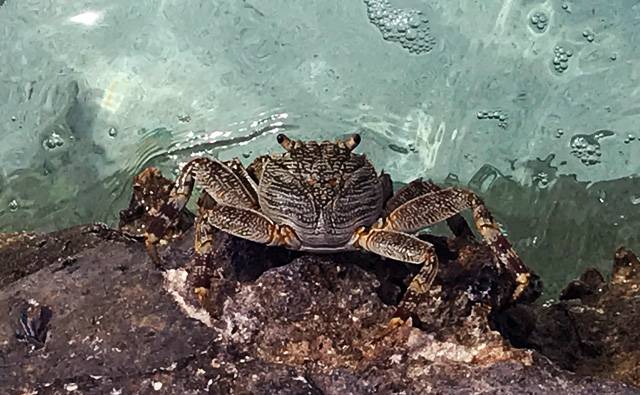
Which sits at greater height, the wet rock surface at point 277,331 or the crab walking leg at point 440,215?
the crab walking leg at point 440,215

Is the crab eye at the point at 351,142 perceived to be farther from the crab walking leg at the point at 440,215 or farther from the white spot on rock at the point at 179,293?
the white spot on rock at the point at 179,293

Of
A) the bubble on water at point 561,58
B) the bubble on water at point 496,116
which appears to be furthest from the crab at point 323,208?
the bubble on water at point 561,58

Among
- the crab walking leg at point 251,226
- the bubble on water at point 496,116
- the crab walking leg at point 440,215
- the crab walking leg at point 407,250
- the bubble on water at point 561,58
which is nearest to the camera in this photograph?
the crab walking leg at point 407,250

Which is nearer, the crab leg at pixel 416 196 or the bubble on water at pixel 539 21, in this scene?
the crab leg at pixel 416 196

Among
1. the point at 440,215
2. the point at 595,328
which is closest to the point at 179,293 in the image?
the point at 440,215

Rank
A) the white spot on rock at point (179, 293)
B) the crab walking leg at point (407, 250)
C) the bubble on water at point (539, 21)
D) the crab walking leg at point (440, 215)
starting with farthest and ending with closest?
the bubble on water at point (539, 21), the crab walking leg at point (440, 215), the crab walking leg at point (407, 250), the white spot on rock at point (179, 293)

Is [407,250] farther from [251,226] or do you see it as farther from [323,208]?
[251,226]

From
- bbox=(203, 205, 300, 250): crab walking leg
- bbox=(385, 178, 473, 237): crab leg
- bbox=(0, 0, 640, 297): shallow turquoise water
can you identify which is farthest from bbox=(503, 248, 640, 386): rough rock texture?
bbox=(0, 0, 640, 297): shallow turquoise water

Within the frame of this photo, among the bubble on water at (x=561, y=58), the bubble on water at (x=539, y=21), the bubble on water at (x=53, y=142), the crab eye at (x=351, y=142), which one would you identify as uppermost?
the bubble on water at (x=539, y=21)
